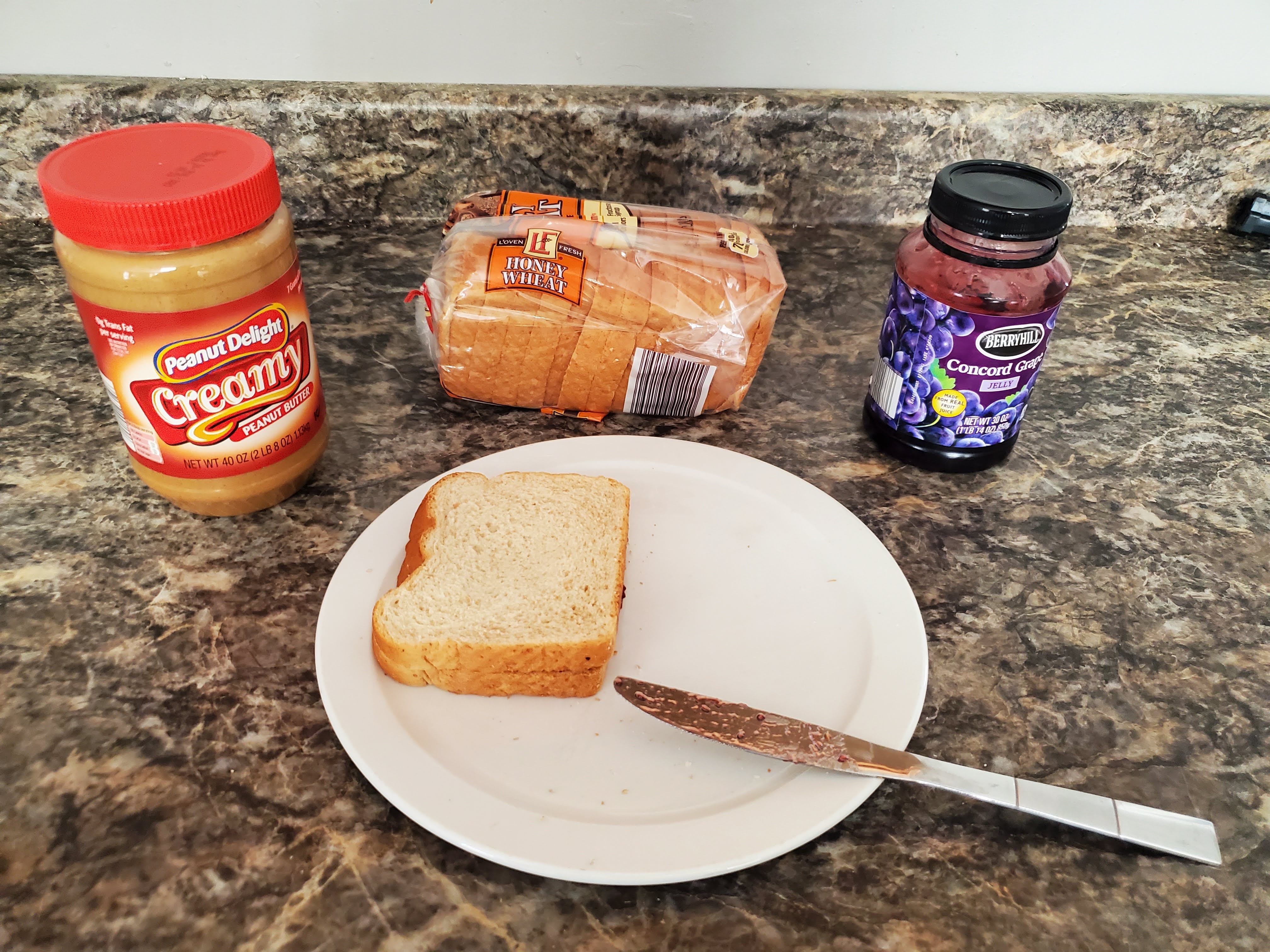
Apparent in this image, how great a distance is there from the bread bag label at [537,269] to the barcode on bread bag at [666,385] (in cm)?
11

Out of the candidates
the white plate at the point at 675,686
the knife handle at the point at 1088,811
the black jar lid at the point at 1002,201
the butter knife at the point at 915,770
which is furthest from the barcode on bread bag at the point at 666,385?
the knife handle at the point at 1088,811

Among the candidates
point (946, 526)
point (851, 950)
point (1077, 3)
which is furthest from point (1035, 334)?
point (1077, 3)

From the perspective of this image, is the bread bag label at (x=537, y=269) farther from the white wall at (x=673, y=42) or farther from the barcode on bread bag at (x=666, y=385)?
the white wall at (x=673, y=42)

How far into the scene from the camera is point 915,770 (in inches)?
27.0

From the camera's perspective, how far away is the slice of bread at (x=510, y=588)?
0.76m

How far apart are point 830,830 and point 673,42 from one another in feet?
3.74

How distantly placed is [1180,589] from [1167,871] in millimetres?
348

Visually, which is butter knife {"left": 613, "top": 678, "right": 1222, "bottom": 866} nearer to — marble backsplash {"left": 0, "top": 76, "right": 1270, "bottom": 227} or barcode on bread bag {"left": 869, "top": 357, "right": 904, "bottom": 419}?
barcode on bread bag {"left": 869, "top": 357, "right": 904, "bottom": 419}

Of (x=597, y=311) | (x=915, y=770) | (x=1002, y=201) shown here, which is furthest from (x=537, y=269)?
(x=915, y=770)

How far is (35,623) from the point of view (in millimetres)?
835

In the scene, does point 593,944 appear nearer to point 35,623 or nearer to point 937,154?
point 35,623

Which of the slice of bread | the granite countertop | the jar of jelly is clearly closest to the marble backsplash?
the granite countertop

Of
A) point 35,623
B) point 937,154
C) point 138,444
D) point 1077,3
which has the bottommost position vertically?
point 35,623

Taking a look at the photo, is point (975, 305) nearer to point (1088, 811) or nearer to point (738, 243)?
point (738, 243)
